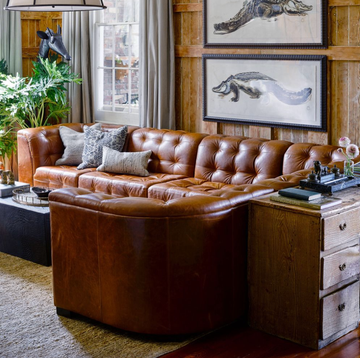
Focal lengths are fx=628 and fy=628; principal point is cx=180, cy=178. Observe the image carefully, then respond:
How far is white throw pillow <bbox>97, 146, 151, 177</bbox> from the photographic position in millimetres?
5844

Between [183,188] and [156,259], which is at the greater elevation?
[183,188]

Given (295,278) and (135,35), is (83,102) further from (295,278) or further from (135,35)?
(295,278)

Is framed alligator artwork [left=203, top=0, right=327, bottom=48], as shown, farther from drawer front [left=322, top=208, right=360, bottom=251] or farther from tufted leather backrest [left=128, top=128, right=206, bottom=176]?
drawer front [left=322, top=208, right=360, bottom=251]

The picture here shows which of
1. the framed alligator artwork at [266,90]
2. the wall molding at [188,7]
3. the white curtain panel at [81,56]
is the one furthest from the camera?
the white curtain panel at [81,56]

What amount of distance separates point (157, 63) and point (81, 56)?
122 centimetres

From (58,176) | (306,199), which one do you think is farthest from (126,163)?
(306,199)

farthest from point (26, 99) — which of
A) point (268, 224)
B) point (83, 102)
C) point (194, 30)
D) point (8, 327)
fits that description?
point (268, 224)

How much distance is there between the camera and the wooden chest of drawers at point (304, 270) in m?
3.19

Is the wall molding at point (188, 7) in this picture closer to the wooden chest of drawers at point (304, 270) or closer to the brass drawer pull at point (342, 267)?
the wooden chest of drawers at point (304, 270)

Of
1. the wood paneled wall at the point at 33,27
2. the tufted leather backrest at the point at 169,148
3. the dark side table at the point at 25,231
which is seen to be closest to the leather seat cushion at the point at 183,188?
the tufted leather backrest at the point at 169,148

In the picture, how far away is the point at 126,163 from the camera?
588cm

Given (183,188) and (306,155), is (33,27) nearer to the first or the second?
(183,188)

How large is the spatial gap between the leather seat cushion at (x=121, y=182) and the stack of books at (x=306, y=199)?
2.11 m

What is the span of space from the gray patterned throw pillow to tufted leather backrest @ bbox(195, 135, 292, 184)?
920 millimetres
